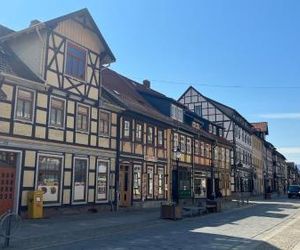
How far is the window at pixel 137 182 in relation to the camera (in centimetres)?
2861

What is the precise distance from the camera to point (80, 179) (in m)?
23.2

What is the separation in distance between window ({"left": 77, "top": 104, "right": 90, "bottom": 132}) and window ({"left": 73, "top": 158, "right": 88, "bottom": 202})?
1793 mm

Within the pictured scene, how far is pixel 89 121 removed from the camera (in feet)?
79.2

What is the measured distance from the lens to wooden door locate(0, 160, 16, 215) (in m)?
18.6

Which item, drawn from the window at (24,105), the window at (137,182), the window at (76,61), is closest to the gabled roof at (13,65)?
the window at (24,105)

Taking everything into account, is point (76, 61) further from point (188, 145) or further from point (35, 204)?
point (188, 145)

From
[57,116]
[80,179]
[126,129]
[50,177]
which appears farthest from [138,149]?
[50,177]

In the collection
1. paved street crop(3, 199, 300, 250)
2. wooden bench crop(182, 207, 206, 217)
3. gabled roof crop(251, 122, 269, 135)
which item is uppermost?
gabled roof crop(251, 122, 269, 135)

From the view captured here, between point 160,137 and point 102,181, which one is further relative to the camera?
point 160,137

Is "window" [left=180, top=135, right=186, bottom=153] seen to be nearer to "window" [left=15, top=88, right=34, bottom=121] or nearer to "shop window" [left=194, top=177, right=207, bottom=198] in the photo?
"shop window" [left=194, top=177, right=207, bottom=198]

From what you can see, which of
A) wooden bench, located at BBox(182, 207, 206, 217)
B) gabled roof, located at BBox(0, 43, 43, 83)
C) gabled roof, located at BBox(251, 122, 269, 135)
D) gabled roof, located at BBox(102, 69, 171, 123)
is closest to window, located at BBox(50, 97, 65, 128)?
gabled roof, located at BBox(0, 43, 43, 83)

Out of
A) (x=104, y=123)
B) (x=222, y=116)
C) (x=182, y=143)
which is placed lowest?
(x=104, y=123)

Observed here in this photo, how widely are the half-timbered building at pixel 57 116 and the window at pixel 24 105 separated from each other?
0.04 metres

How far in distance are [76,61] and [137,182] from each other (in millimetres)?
9734
